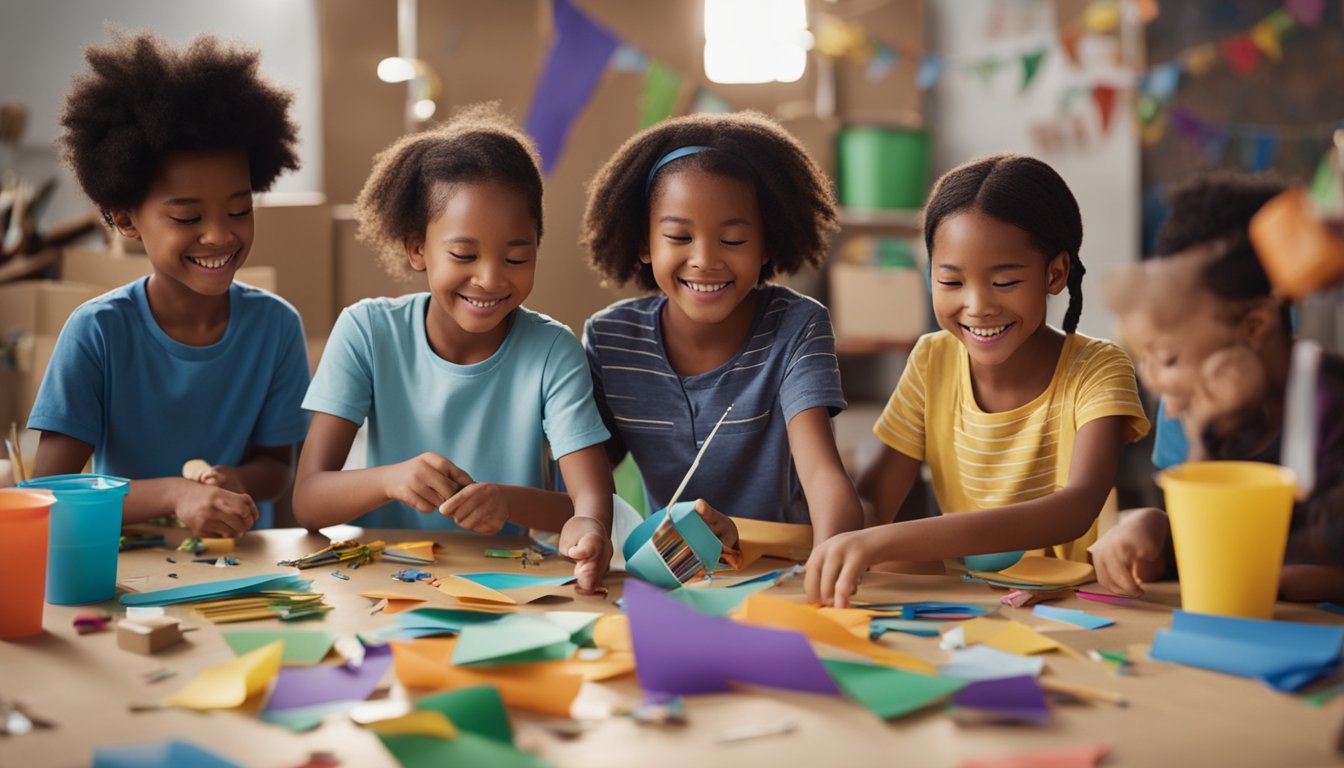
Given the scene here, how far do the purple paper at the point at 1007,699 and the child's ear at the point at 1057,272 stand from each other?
0.71m

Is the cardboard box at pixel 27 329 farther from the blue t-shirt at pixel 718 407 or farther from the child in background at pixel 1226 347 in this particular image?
the child in background at pixel 1226 347

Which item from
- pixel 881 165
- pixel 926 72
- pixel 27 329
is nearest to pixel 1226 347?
pixel 27 329

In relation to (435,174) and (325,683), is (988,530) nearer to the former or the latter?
(325,683)

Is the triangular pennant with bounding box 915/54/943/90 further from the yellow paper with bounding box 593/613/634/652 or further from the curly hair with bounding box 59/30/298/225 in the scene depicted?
the yellow paper with bounding box 593/613/634/652

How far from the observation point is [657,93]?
3.54 meters

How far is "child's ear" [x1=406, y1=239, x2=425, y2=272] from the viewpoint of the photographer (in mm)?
1586

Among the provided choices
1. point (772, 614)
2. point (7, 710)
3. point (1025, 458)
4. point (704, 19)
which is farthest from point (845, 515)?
point (704, 19)

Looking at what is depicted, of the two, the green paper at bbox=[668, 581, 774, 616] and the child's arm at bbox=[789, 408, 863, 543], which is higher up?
the child's arm at bbox=[789, 408, 863, 543]

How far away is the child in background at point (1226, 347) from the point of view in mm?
942

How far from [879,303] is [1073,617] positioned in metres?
2.79

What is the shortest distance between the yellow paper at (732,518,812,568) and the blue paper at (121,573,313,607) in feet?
1.48

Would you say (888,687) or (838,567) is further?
(838,567)

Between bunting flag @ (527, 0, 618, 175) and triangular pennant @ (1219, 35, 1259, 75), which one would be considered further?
triangular pennant @ (1219, 35, 1259, 75)

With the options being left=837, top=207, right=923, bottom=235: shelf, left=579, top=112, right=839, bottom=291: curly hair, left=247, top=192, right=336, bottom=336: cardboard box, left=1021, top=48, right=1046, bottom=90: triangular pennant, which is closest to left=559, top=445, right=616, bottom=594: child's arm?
left=579, top=112, right=839, bottom=291: curly hair
